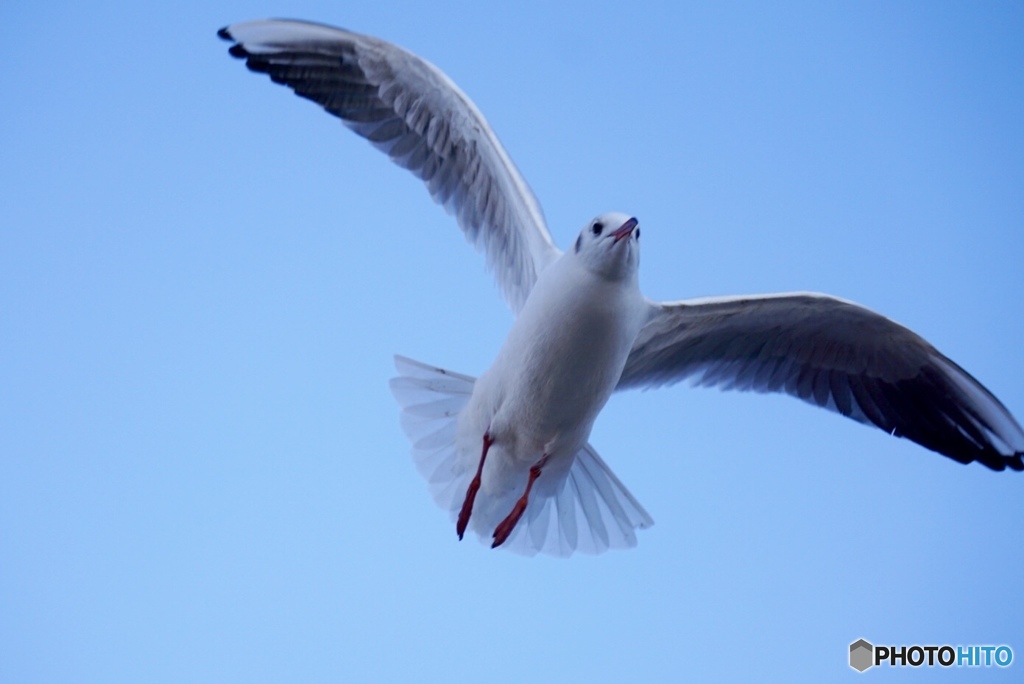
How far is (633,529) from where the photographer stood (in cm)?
423

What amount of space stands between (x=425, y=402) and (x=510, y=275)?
0.56m

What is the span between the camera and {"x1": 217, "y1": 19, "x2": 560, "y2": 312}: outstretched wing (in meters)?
4.07

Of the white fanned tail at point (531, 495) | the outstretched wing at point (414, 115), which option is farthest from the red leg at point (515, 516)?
the outstretched wing at point (414, 115)

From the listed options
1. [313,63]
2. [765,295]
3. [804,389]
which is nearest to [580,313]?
[765,295]

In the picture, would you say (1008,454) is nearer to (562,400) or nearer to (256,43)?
(562,400)

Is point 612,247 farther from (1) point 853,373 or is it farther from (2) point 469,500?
(1) point 853,373

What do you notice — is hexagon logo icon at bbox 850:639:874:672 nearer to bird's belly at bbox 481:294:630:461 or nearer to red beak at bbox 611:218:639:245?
bird's belly at bbox 481:294:630:461

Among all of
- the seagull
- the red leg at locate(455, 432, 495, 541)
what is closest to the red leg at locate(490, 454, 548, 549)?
the seagull

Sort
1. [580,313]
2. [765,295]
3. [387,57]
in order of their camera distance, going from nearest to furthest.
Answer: [580,313]
[765,295]
[387,57]

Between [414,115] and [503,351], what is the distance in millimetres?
994

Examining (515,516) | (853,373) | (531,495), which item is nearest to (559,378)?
(515,516)

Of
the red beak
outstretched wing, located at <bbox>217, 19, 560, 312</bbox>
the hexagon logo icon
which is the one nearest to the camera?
the red beak

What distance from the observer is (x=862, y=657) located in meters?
4.33

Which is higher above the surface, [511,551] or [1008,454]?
[1008,454]
